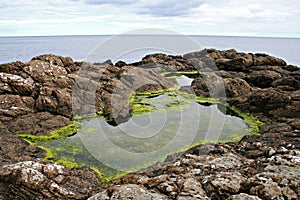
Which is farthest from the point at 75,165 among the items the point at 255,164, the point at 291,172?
the point at 291,172

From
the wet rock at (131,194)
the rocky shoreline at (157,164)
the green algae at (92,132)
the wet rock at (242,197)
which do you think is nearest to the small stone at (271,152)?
the rocky shoreline at (157,164)

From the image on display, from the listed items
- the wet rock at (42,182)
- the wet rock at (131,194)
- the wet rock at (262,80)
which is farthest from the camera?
the wet rock at (262,80)

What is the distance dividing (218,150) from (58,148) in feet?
27.5

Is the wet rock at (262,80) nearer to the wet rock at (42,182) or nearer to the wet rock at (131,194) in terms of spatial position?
the wet rock at (42,182)

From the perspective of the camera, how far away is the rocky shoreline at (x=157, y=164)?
7613 mm

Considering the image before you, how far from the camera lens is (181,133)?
16656 millimetres

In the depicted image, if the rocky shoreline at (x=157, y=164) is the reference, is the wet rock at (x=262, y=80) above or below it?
above

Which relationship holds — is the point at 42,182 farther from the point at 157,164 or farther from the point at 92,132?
the point at 92,132

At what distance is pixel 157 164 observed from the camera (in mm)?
11680

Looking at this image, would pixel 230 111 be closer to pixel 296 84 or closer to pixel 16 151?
pixel 296 84

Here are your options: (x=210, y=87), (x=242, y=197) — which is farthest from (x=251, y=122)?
(x=242, y=197)

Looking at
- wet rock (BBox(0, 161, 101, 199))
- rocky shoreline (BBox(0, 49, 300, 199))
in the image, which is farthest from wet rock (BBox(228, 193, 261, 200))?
wet rock (BBox(0, 161, 101, 199))

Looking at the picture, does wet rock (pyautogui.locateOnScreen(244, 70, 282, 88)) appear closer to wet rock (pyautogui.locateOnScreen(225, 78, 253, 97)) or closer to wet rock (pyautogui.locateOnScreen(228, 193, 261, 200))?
wet rock (pyautogui.locateOnScreen(225, 78, 253, 97))

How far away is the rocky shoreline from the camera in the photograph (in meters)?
7.61
